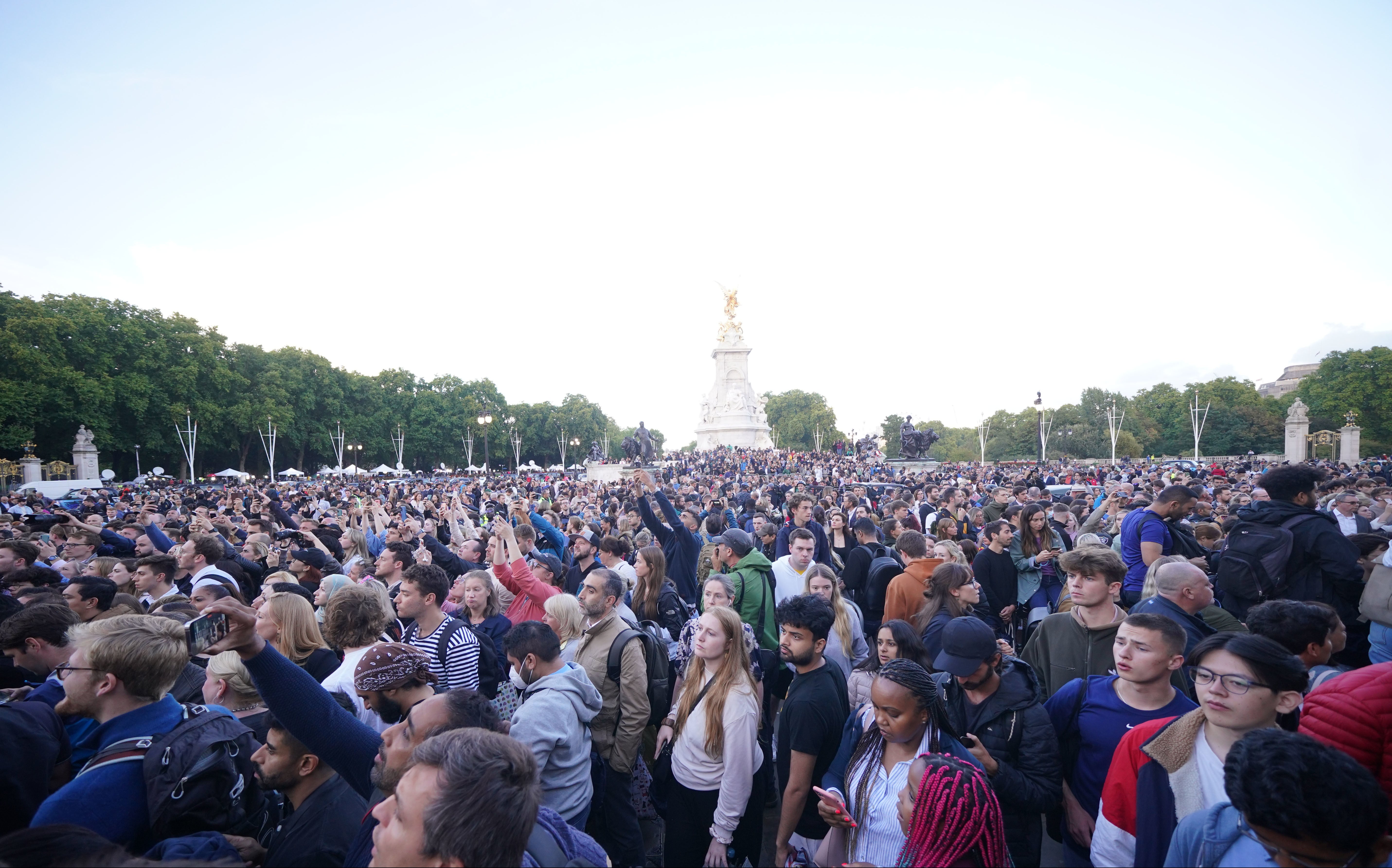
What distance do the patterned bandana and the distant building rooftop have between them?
138870 millimetres

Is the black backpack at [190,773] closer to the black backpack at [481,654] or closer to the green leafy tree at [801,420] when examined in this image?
the black backpack at [481,654]

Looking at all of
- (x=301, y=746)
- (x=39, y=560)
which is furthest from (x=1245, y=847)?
(x=39, y=560)

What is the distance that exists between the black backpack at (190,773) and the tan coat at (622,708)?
1.77m

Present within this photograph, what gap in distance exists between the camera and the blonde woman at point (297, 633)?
12.7ft

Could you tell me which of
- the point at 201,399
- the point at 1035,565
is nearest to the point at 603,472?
the point at 201,399

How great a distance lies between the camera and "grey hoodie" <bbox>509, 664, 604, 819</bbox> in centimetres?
321

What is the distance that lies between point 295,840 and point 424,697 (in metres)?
0.68

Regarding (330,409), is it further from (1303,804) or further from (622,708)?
(1303,804)

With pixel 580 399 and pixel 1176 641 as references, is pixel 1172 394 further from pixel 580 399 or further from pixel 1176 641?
pixel 1176 641

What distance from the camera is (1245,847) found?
197cm

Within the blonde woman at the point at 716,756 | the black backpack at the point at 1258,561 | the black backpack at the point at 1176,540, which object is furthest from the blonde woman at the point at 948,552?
the blonde woman at the point at 716,756

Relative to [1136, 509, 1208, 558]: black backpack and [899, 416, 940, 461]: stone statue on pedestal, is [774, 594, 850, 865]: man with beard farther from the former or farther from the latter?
[899, 416, 940, 461]: stone statue on pedestal

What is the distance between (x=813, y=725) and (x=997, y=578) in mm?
3922

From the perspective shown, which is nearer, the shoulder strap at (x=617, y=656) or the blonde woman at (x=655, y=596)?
the shoulder strap at (x=617, y=656)
